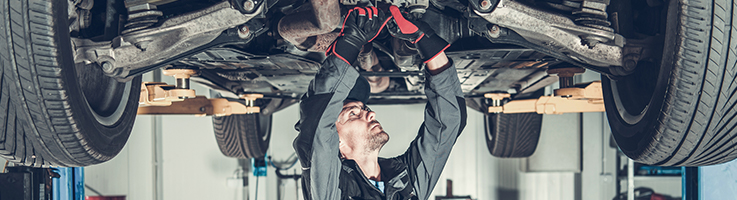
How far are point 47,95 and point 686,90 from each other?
1486mm

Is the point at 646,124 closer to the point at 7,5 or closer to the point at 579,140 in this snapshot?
the point at 7,5

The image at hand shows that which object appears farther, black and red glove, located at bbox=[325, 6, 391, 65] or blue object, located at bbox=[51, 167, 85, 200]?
blue object, located at bbox=[51, 167, 85, 200]

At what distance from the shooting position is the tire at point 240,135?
138 inches

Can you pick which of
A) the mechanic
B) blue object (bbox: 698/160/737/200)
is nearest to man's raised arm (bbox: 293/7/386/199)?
the mechanic

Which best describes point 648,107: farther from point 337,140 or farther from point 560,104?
point 560,104

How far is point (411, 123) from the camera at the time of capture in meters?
5.47

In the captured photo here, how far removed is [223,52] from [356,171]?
0.59m

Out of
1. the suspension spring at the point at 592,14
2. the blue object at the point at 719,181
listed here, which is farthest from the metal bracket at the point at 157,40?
the blue object at the point at 719,181

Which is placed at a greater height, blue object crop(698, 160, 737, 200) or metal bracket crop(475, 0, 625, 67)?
metal bracket crop(475, 0, 625, 67)

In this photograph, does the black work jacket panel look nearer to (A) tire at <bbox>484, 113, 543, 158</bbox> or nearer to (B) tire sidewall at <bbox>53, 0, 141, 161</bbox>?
(B) tire sidewall at <bbox>53, 0, 141, 161</bbox>

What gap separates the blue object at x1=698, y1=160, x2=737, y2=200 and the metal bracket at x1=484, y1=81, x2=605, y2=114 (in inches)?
19.7

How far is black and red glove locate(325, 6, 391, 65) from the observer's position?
4.43ft

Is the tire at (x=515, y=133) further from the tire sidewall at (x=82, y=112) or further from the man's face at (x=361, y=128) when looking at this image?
the tire sidewall at (x=82, y=112)

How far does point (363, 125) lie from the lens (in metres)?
1.79
